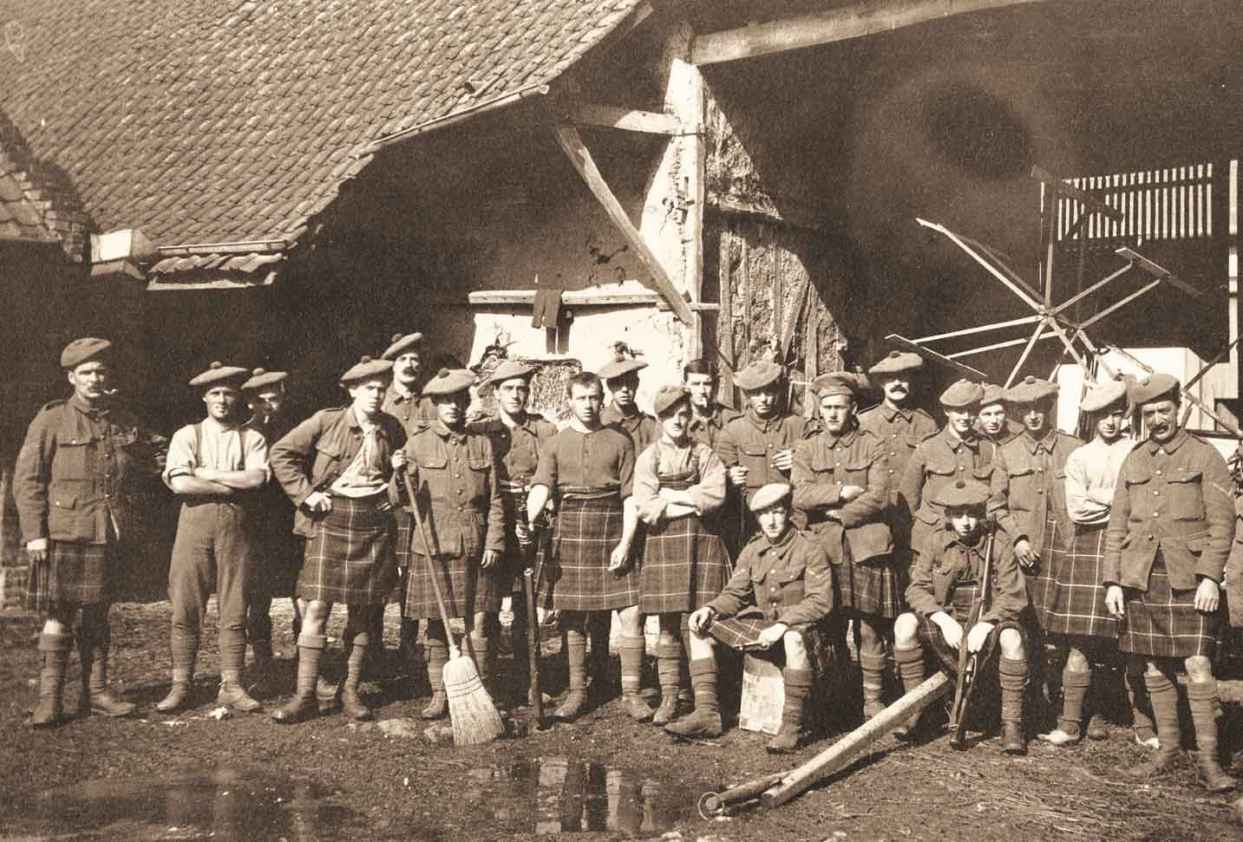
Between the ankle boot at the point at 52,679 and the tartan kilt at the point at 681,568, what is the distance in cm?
338

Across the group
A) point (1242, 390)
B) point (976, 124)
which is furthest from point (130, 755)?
point (1242, 390)

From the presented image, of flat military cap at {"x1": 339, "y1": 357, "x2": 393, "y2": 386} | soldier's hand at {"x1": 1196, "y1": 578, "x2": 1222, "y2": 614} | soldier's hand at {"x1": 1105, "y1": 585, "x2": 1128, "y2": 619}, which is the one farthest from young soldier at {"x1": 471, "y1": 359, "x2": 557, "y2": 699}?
soldier's hand at {"x1": 1196, "y1": 578, "x2": 1222, "y2": 614}

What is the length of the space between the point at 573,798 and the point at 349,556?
7.34 feet

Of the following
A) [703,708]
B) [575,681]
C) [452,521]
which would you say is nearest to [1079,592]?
[703,708]

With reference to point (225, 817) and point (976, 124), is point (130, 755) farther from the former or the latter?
point (976, 124)

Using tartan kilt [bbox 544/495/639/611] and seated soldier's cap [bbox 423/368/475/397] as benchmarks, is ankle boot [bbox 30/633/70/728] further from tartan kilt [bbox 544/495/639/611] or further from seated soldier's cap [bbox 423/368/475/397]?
tartan kilt [bbox 544/495/639/611]

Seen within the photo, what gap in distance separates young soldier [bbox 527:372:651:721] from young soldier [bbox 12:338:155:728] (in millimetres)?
2523

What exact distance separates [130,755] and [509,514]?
249 centimetres

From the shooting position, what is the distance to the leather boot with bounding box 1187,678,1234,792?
5695mm

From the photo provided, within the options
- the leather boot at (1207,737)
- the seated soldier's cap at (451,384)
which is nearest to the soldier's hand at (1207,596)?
the leather boot at (1207,737)

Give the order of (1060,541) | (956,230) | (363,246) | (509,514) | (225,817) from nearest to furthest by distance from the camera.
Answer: (225,817)
(1060,541)
(509,514)
(363,246)
(956,230)

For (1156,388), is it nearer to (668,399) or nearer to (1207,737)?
(1207,737)

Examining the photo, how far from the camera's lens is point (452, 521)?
713cm

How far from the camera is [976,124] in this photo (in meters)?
11.3
